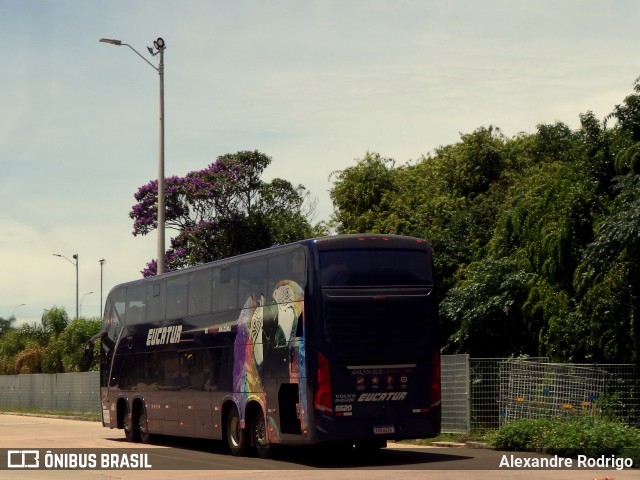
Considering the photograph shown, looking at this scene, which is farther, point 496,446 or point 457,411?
point 457,411

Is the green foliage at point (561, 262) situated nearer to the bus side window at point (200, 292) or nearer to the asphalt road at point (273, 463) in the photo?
the asphalt road at point (273, 463)

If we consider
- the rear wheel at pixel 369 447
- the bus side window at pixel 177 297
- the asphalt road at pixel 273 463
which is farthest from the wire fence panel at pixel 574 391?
the bus side window at pixel 177 297

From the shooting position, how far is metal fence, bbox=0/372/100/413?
156 feet

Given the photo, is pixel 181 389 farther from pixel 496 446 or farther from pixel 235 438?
pixel 496 446

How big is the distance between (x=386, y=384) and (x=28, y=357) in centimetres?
4756

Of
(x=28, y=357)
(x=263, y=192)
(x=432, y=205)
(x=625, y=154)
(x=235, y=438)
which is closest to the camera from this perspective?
(x=235, y=438)

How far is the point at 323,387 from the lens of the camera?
19.1 meters

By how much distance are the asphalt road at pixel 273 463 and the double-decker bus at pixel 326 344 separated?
22.6 inches

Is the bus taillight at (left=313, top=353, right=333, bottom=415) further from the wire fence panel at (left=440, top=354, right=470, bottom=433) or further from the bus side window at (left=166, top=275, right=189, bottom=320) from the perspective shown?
the wire fence panel at (left=440, top=354, right=470, bottom=433)

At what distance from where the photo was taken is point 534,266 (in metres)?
28.0

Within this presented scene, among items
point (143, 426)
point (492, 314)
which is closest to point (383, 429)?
point (492, 314)

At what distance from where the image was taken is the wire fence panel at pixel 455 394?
24938mm

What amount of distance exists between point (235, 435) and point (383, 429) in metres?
4.16

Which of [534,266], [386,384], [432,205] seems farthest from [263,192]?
[386,384]
